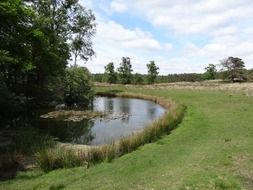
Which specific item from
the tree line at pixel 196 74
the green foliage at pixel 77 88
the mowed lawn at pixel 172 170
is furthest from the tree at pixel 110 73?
the mowed lawn at pixel 172 170

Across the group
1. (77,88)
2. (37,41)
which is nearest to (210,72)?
(77,88)

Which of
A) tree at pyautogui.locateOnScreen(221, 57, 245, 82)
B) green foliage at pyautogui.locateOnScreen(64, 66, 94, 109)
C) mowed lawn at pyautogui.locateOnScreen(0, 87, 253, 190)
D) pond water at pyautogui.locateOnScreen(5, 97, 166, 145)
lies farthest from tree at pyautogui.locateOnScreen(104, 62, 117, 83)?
mowed lawn at pyautogui.locateOnScreen(0, 87, 253, 190)

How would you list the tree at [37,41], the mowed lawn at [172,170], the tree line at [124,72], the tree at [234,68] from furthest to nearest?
the tree line at [124,72] → the tree at [234,68] → the tree at [37,41] → the mowed lawn at [172,170]

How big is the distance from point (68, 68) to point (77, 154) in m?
37.3

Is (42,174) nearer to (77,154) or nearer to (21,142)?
(77,154)

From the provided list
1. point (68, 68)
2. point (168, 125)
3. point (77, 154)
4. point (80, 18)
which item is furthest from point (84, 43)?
point (77, 154)

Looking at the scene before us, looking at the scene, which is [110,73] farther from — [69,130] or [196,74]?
[69,130]

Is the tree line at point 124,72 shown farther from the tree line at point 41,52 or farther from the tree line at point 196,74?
the tree line at point 41,52

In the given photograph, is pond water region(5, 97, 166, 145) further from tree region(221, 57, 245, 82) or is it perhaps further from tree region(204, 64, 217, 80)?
tree region(204, 64, 217, 80)

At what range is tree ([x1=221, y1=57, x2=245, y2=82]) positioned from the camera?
270 feet

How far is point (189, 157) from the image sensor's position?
13.1m

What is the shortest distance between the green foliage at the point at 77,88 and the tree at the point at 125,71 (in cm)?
4312

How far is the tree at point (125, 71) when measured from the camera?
9456 cm

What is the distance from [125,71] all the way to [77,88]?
159ft
